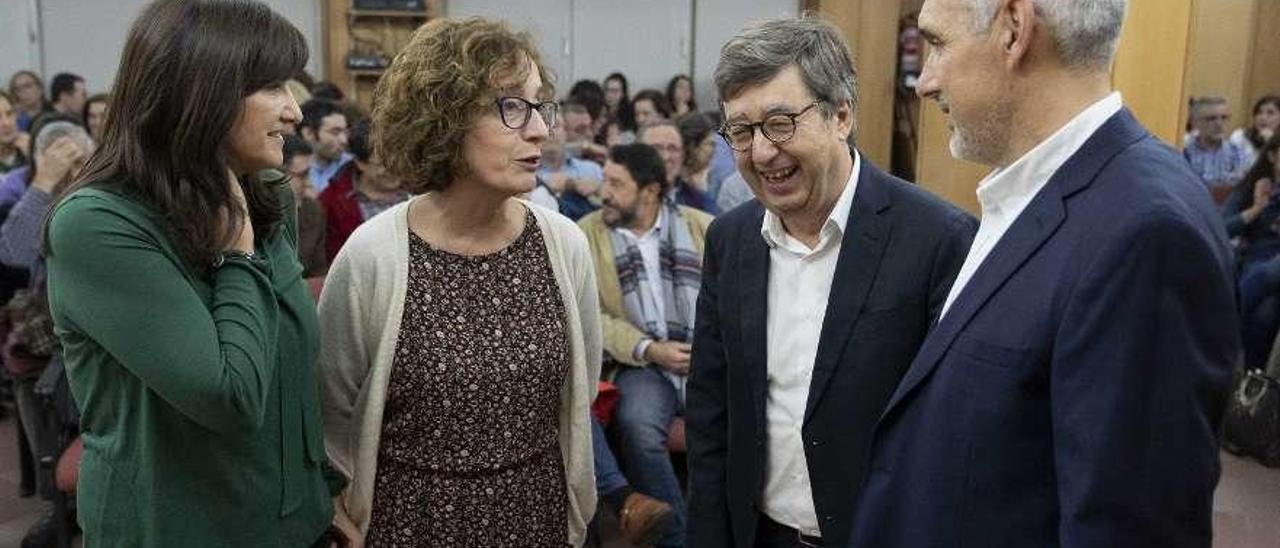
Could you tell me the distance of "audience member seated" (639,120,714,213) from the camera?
4863 millimetres

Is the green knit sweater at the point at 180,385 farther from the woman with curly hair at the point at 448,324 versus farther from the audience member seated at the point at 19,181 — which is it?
the audience member seated at the point at 19,181

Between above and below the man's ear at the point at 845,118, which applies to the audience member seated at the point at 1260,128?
below

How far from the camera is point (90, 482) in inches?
54.1

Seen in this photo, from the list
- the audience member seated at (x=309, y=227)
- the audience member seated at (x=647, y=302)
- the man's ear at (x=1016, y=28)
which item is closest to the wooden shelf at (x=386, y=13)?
the audience member seated at (x=309, y=227)

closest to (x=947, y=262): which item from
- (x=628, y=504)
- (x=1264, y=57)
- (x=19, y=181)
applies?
(x=628, y=504)

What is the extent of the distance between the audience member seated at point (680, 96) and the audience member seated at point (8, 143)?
500 cm

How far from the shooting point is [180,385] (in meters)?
1.24

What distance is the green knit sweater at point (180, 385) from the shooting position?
4.06ft

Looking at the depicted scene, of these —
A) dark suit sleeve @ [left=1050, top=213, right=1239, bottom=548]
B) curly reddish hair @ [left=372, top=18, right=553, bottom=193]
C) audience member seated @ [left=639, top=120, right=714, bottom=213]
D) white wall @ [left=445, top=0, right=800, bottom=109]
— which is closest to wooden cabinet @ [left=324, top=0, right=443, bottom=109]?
white wall @ [left=445, top=0, right=800, bottom=109]

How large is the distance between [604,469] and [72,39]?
723 centimetres

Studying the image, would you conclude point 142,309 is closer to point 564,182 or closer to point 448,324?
point 448,324

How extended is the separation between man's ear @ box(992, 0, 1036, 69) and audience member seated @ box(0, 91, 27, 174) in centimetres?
538

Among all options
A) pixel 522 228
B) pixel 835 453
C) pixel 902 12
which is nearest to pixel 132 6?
pixel 902 12

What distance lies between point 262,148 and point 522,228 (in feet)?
1.60
